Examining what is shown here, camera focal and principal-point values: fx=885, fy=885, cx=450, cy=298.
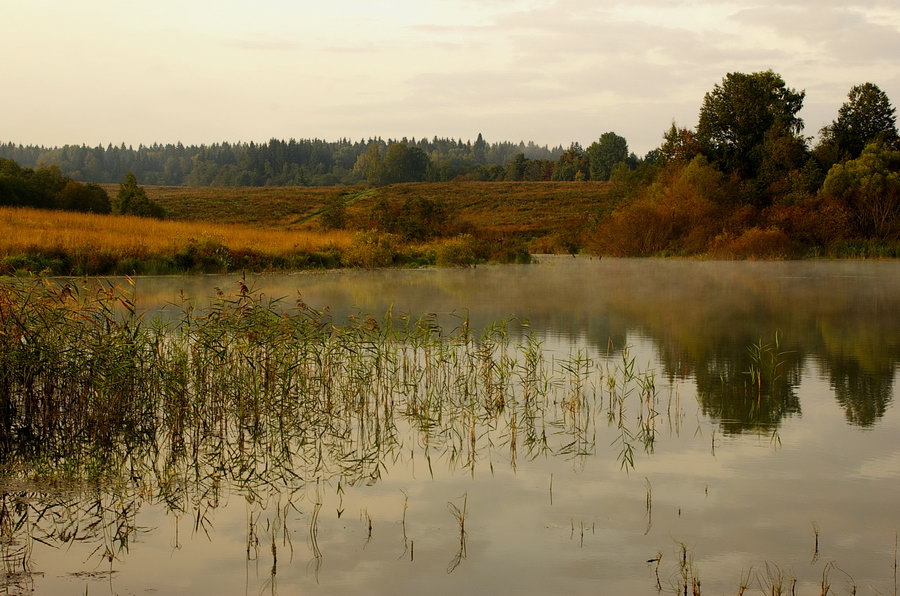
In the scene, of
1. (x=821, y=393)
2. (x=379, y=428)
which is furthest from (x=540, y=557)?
(x=821, y=393)

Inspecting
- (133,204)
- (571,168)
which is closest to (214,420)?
(133,204)

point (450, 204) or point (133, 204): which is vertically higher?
point (450, 204)

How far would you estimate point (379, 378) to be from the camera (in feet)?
32.2

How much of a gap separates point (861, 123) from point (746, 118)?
21.4ft

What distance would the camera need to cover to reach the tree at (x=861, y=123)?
51.0 meters

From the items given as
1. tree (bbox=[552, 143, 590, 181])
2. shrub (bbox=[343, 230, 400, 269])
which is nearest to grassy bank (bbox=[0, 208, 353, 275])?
shrub (bbox=[343, 230, 400, 269])

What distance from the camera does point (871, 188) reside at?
46.2 meters

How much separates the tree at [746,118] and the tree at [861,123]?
2.27 m

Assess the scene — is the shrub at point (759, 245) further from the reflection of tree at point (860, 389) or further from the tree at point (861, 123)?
the reflection of tree at point (860, 389)

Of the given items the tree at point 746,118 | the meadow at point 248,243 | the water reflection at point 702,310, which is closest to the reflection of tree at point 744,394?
the water reflection at point 702,310

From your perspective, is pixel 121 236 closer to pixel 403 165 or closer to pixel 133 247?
pixel 133 247

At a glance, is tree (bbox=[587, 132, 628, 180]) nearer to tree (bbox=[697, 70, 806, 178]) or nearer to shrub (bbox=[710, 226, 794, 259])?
tree (bbox=[697, 70, 806, 178])

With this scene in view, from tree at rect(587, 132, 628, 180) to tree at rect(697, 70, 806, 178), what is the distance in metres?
76.9

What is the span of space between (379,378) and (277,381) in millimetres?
1115
